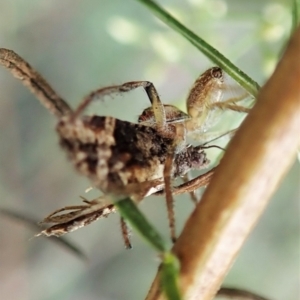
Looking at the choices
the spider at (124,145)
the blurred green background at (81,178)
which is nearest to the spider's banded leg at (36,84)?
the spider at (124,145)

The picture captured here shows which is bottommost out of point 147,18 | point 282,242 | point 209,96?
point 282,242

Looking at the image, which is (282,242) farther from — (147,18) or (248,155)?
(248,155)

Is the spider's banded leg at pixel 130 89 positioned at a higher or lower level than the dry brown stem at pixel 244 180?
higher

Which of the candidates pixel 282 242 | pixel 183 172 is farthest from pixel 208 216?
pixel 282 242

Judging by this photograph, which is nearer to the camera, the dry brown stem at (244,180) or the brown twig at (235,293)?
the dry brown stem at (244,180)

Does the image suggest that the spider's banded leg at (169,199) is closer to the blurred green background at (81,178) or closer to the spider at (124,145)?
the spider at (124,145)
